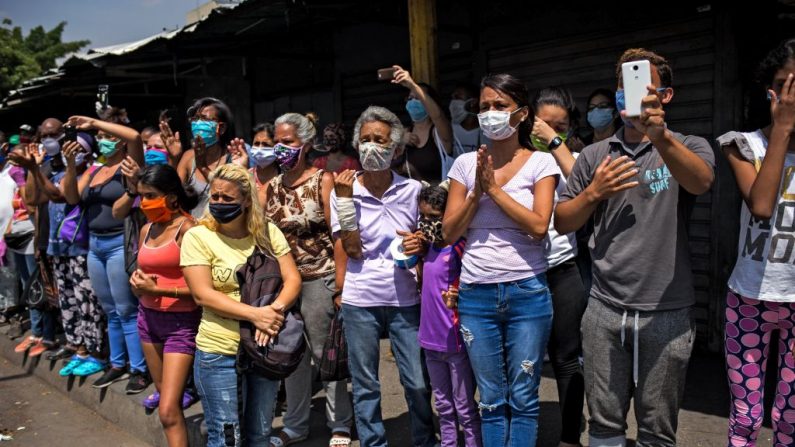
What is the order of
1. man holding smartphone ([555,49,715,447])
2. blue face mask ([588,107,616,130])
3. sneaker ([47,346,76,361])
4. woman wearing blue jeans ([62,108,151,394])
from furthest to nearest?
sneaker ([47,346,76,361]) → woman wearing blue jeans ([62,108,151,394]) → blue face mask ([588,107,616,130]) → man holding smartphone ([555,49,715,447])

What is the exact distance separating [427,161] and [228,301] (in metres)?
2.04

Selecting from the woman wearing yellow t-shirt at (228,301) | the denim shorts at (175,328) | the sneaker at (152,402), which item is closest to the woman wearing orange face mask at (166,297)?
the denim shorts at (175,328)

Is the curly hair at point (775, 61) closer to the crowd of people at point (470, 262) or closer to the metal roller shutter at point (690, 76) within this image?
the crowd of people at point (470, 262)

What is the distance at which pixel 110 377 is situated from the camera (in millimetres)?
5672

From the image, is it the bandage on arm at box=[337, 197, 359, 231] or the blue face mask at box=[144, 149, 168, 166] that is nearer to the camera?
the bandage on arm at box=[337, 197, 359, 231]

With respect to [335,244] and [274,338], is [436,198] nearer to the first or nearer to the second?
[335,244]

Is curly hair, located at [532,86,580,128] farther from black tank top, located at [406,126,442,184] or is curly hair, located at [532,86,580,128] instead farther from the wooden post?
the wooden post

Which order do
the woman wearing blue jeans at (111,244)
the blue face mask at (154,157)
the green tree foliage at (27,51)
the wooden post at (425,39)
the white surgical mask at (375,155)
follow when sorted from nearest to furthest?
the white surgical mask at (375,155), the blue face mask at (154,157), the woman wearing blue jeans at (111,244), the wooden post at (425,39), the green tree foliage at (27,51)

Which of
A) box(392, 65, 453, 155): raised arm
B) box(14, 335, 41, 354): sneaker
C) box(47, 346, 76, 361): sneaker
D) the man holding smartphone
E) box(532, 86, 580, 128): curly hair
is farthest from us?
box(14, 335, 41, 354): sneaker

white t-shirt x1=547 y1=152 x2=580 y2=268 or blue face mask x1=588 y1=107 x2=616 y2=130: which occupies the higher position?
blue face mask x1=588 y1=107 x2=616 y2=130

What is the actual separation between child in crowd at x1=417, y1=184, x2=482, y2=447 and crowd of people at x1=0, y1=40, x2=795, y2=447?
Result: 0.01 meters

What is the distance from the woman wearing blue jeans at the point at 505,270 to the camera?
3.08 m

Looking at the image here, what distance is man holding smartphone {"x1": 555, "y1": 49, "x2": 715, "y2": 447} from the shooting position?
2676mm

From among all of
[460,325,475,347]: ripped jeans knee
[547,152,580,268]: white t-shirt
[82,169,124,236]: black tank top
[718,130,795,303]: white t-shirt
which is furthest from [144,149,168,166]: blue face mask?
[718,130,795,303]: white t-shirt
